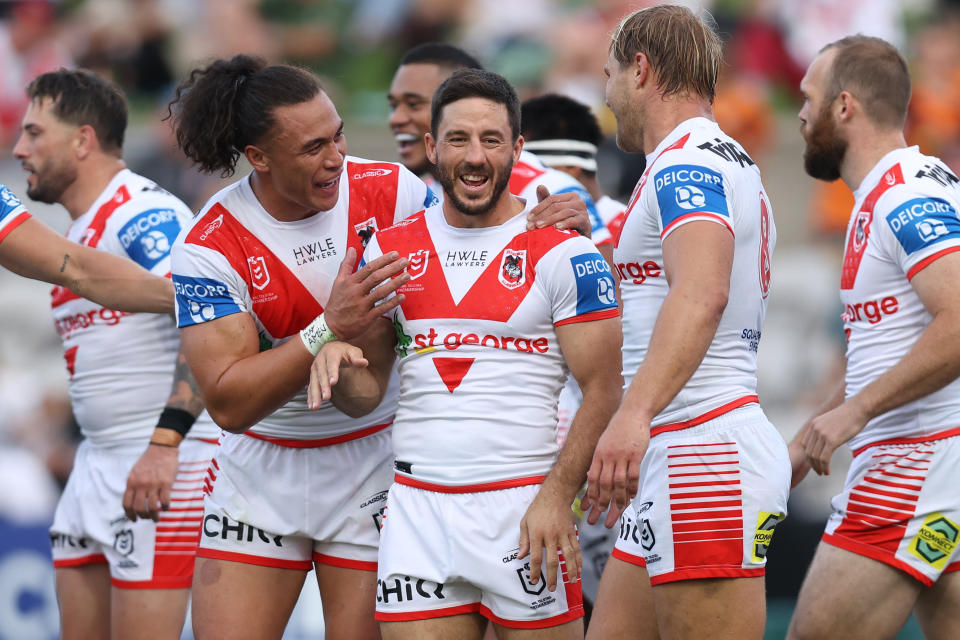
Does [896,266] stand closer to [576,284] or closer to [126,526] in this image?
[576,284]

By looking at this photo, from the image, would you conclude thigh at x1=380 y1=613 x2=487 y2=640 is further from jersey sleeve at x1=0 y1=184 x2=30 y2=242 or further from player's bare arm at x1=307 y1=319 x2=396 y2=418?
jersey sleeve at x1=0 y1=184 x2=30 y2=242

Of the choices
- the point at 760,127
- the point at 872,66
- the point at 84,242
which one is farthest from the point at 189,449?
the point at 760,127

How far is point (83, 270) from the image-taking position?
4.88 metres

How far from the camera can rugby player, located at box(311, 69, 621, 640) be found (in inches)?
154

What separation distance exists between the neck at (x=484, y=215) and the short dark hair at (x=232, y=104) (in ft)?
2.43

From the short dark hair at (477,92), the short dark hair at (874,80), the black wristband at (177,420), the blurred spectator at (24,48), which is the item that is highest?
the blurred spectator at (24,48)

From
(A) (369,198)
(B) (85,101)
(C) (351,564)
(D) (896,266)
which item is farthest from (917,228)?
(B) (85,101)

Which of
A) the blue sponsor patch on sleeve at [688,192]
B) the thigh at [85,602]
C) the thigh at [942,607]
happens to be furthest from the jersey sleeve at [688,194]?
the thigh at [85,602]

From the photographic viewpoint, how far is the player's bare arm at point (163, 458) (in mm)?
5223

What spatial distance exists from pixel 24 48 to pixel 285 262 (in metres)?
8.88

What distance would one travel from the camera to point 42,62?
471 inches

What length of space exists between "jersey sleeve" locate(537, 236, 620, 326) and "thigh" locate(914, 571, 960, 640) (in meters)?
1.76

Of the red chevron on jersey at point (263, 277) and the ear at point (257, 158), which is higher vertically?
the ear at point (257, 158)

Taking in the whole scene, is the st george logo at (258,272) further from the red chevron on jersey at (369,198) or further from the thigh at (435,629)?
the thigh at (435,629)
